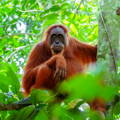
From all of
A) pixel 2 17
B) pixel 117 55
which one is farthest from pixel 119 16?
pixel 2 17

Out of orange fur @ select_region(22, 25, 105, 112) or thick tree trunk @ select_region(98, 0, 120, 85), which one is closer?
thick tree trunk @ select_region(98, 0, 120, 85)

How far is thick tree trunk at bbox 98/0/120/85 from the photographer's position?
216cm

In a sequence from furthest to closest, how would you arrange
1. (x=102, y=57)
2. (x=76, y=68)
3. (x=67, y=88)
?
(x=76, y=68) < (x=102, y=57) < (x=67, y=88)

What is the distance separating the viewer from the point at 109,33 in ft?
7.41

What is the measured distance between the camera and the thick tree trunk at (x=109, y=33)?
85.0 inches

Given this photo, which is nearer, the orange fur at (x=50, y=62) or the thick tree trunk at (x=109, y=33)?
the thick tree trunk at (x=109, y=33)

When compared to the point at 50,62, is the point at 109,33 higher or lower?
higher

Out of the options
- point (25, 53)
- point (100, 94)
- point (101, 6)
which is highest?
point (101, 6)

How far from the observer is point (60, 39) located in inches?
148

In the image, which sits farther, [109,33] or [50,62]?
[50,62]

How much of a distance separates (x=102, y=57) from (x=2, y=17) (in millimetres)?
4590

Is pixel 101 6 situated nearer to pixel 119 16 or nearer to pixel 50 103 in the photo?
pixel 119 16

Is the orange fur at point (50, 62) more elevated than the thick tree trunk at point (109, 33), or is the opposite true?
the thick tree trunk at point (109, 33)

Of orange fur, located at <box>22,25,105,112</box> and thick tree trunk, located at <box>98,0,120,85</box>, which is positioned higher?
thick tree trunk, located at <box>98,0,120,85</box>
